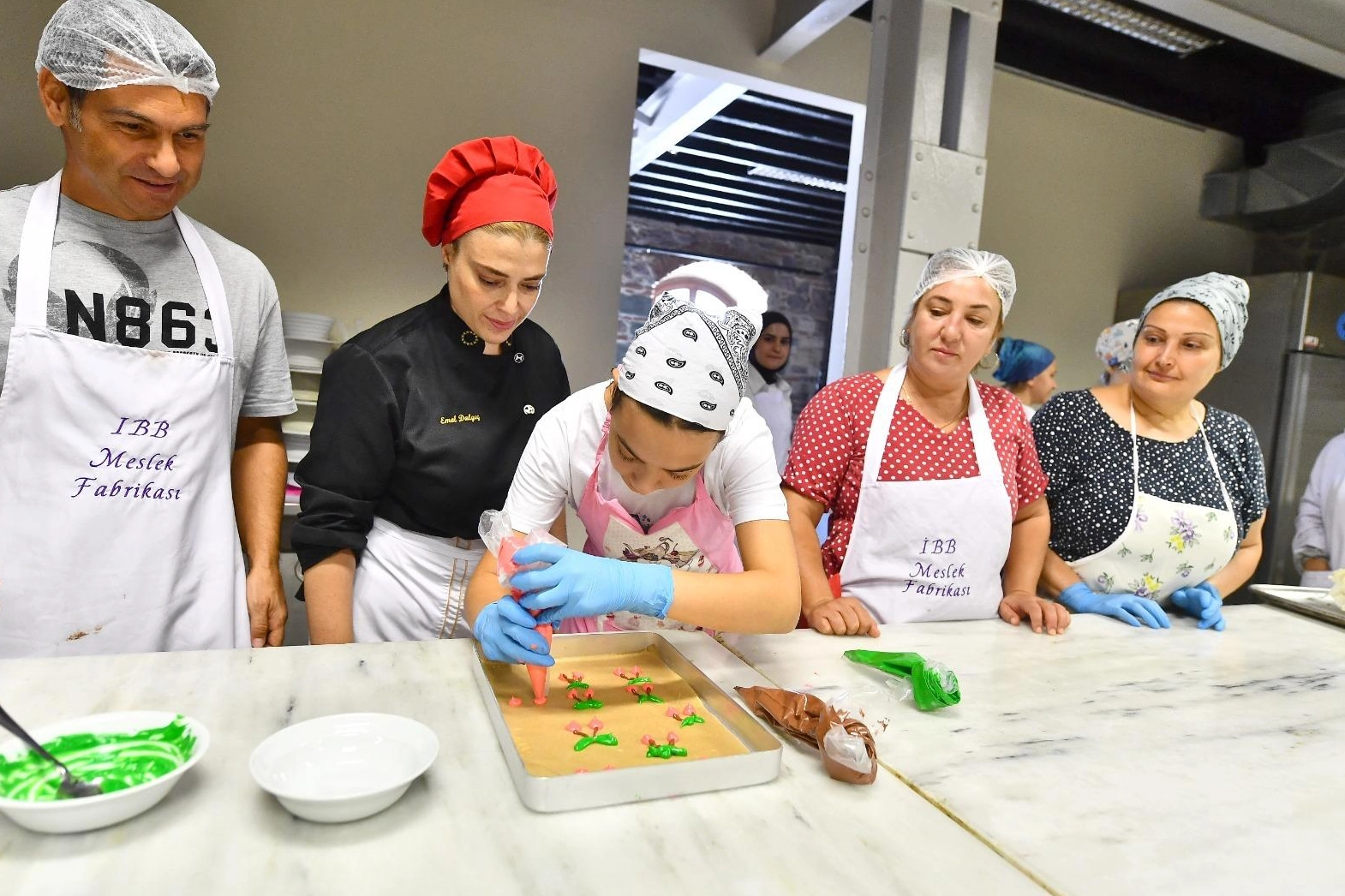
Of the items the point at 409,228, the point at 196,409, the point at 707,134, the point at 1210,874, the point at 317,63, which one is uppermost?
the point at 707,134

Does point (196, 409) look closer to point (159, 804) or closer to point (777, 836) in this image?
point (159, 804)

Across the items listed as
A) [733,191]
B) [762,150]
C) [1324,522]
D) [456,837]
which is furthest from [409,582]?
[733,191]

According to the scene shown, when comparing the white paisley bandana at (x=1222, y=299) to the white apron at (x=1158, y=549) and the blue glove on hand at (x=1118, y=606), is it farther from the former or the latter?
the blue glove on hand at (x=1118, y=606)

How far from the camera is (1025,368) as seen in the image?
12.3 ft

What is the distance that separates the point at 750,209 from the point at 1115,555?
6.23 m

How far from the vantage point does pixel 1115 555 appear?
195 cm

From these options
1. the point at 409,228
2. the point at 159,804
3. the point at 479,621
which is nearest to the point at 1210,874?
the point at 479,621

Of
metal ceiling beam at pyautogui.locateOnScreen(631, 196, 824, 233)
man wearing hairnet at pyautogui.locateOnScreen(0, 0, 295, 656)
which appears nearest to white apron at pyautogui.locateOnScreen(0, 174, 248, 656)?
man wearing hairnet at pyautogui.locateOnScreen(0, 0, 295, 656)

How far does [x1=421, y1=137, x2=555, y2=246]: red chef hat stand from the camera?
1445mm

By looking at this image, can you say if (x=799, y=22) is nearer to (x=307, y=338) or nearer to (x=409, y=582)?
(x=307, y=338)

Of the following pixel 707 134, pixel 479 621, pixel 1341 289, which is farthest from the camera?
pixel 707 134

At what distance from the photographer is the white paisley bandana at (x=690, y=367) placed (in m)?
1.17

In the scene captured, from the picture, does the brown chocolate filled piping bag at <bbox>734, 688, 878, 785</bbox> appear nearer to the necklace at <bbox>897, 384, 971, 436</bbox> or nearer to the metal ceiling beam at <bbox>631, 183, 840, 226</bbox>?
the necklace at <bbox>897, 384, 971, 436</bbox>

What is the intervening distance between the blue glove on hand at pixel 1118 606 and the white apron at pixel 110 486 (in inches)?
72.5
